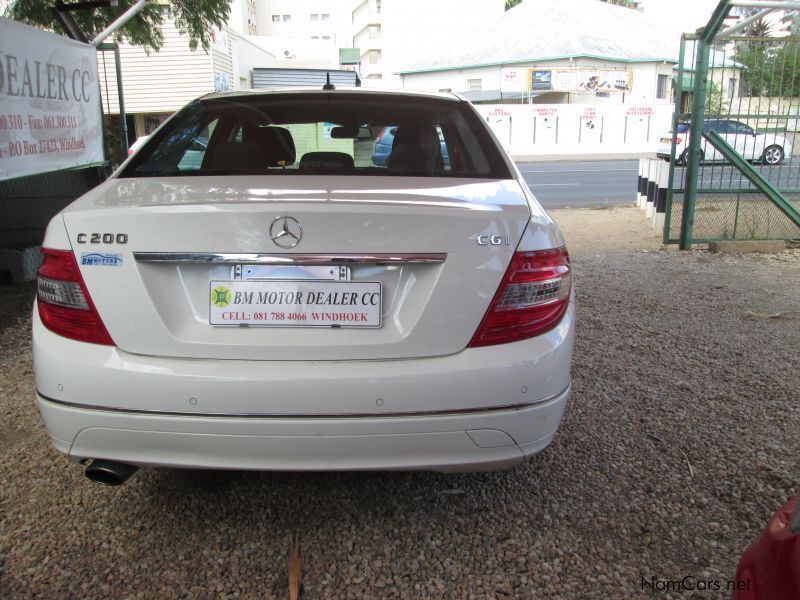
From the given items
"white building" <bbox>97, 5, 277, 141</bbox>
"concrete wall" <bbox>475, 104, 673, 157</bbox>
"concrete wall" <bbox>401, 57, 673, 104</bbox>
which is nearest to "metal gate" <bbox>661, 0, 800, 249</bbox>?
"white building" <bbox>97, 5, 277, 141</bbox>

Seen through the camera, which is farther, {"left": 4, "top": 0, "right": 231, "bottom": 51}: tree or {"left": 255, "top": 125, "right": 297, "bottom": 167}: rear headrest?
{"left": 4, "top": 0, "right": 231, "bottom": 51}: tree

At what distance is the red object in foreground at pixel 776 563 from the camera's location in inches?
51.1

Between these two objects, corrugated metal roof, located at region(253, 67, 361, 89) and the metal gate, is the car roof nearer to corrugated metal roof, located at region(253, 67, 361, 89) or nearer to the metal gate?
the metal gate

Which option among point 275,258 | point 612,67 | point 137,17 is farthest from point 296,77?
point 612,67

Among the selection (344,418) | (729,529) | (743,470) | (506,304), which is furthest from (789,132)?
(344,418)

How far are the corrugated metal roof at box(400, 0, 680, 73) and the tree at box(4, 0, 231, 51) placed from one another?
32.8 meters

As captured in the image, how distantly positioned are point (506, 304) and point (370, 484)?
1.14m

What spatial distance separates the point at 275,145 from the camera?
137 inches

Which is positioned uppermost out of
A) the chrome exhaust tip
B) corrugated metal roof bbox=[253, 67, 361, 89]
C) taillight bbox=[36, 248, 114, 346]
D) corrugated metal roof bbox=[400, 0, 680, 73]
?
corrugated metal roof bbox=[400, 0, 680, 73]

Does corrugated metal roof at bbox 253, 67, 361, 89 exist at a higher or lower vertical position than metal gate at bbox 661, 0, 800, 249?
higher

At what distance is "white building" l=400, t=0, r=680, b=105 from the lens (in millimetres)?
38594
